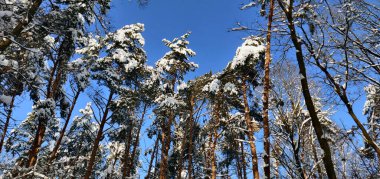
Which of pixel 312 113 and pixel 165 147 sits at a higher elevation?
pixel 165 147

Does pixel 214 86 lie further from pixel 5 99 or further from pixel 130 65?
pixel 5 99

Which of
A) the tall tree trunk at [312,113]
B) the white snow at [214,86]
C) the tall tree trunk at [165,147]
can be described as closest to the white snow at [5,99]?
the tall tree trunk at [312,113]

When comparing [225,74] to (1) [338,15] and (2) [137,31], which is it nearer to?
(2) [137,31]

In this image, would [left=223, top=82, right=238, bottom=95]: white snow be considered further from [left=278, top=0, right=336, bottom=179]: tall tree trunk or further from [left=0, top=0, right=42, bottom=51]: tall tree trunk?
[left=0, top=0, right=42, bottom=51]: tall tree trunk

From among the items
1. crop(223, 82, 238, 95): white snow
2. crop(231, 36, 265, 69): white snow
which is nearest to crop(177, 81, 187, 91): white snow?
crop(223, 82, 238, 95): white snow

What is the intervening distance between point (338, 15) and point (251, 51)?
628 cm

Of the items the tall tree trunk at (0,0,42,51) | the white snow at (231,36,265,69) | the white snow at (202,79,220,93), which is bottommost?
the tall tree trunk at (0,0,42,51)

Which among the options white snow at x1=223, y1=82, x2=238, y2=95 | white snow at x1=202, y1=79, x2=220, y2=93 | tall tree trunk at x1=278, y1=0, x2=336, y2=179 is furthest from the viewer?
white snow at x1=223, y1=82, x2=238, y2=95

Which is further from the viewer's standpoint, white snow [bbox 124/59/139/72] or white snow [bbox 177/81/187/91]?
white snow [bbox 177/81/187/91]

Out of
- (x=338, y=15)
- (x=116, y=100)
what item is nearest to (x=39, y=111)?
(x=116, y=100)

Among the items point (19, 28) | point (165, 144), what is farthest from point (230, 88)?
point (19, 28)

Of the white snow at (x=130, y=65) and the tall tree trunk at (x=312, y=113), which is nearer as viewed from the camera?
the tall tree trunk at (x=312, y=113)

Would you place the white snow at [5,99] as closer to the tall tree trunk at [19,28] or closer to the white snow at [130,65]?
the tall tree trunk at [19,28]

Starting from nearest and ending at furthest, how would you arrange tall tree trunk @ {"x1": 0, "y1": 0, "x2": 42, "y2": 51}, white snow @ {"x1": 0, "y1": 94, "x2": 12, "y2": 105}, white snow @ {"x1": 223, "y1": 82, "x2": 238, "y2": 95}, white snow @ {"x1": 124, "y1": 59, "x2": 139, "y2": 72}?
1. tall tree trunk @ {"x1": 0, "y1": 0, "x2": 42, "y2": 51}
2. white snow @ {"x1": 0, "y1": 94, "x2": 12, "y2": 105}
3. white snow @ {"x1": 223, "y1": 82, "x2": 238, "y2": 95}
4. white snow @ {"x1": 124, "y1": 59, "x2": 139, "y2": 72}
